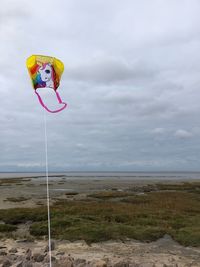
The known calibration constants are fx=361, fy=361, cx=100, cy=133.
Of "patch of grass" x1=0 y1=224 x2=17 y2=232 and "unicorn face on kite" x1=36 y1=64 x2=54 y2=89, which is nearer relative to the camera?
"unicorn face on kite" x1=36 y1=64 x2=54 y2=89

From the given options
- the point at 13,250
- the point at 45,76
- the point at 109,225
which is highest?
the point at 45,76

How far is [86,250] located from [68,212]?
11306 millimetres

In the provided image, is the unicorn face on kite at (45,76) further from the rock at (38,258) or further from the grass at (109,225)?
the grass at (109,225)

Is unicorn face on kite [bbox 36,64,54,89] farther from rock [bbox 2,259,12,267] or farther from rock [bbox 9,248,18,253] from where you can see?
rock [bbox 9,248,18,253]

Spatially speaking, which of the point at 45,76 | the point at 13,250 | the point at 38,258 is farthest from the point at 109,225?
the point at 45,76

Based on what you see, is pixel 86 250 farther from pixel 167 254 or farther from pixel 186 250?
pixel 186 250

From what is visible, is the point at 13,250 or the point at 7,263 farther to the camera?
the point at 13,250

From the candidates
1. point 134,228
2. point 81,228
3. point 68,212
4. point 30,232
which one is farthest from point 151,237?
point 68,212

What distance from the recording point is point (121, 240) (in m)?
18.8

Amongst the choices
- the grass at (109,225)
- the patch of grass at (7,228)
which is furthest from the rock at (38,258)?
the patch of grass at (7,228)

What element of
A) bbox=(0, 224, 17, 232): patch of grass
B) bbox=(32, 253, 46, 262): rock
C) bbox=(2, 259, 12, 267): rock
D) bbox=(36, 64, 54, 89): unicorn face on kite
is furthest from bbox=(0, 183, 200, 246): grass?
bbox=(36, 64, 54, 89): unicorn face on kite

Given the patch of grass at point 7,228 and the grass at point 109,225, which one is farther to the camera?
the patch of grass at point 7,228

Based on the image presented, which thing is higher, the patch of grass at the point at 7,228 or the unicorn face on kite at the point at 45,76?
the unicorn face on kite at the point at 45,76

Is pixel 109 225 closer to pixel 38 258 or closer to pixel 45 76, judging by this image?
pixel 38 258
